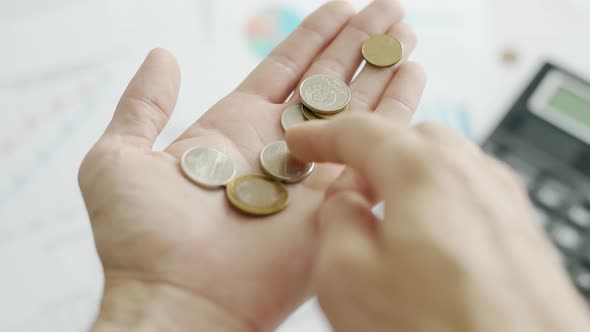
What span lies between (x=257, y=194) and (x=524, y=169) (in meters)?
0.59

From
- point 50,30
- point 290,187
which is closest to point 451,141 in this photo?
point 290,187

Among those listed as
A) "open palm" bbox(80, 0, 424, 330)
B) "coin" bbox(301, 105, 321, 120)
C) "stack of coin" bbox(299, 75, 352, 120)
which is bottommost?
"open palm" bbox(80, 0, 424, 330)

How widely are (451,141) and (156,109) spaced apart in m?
0.37

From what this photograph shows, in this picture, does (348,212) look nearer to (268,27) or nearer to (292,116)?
(292,116)

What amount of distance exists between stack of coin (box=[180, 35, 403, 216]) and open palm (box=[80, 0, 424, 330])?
1cm

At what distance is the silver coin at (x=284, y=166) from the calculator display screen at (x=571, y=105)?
60 centimetres

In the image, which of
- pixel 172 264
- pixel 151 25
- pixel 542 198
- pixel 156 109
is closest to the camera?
pixel 172 264

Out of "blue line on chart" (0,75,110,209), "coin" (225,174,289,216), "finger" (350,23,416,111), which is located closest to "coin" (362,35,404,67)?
"finger" (350,23,416,111)

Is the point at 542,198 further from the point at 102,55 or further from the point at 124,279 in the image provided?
the point at 102,55

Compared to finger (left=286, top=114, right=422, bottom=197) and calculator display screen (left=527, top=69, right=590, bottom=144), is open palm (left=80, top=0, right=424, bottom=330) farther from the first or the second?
calculator display screen (left=527, top=69, right=590, bottom=144)

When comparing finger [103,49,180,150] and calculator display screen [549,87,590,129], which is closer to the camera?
finger [103,49,180,150]

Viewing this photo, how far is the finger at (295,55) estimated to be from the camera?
81 centimetres

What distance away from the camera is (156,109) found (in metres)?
0.70

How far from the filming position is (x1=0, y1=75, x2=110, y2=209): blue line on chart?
965 mm
